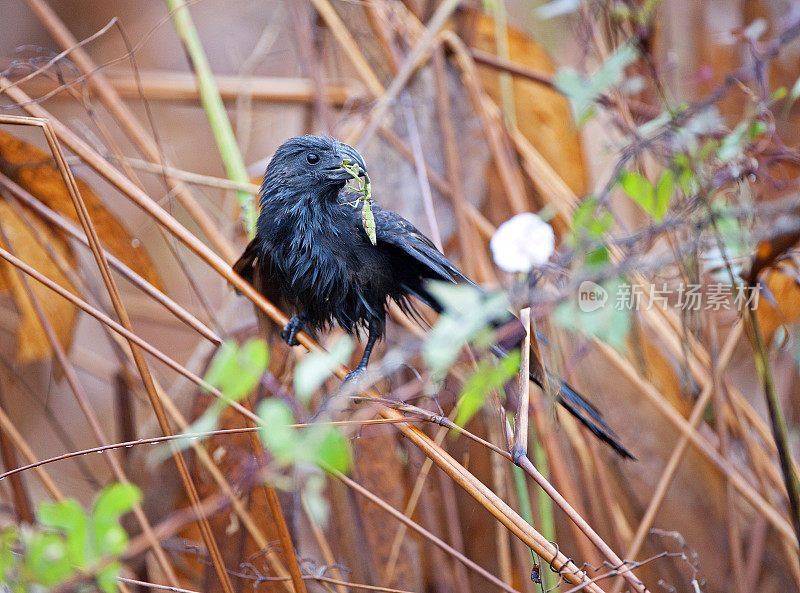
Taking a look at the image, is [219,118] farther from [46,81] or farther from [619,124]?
[619,124]

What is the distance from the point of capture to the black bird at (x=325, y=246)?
1408 millimetres

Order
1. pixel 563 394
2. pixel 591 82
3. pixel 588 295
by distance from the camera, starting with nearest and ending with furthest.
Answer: pixel 563 394 < pixel 591 82 < pixel 588 295

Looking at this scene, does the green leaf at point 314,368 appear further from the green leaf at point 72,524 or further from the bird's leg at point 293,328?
the bird's leg at point 293,328

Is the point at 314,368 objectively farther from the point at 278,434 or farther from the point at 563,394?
the point at 563,394

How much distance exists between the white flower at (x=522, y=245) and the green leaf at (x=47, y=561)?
0.93 metres

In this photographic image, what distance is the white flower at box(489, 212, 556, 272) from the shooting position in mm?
1378

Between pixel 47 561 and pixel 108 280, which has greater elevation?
pixel 108 280

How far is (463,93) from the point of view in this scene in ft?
6.97

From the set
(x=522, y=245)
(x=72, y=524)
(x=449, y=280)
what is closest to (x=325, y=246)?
(x=449, y=280)

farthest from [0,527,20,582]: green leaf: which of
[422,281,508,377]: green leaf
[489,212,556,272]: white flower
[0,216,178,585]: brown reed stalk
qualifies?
[489,212,556,272]: white flower

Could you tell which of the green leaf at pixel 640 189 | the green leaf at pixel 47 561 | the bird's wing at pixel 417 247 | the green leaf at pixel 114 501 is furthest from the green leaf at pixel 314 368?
the green leaf at pixel 640 189

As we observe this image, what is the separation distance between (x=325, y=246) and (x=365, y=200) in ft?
0.48

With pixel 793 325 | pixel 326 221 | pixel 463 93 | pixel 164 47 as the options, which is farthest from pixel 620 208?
pixel 164 47

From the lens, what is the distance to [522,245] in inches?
54.9
